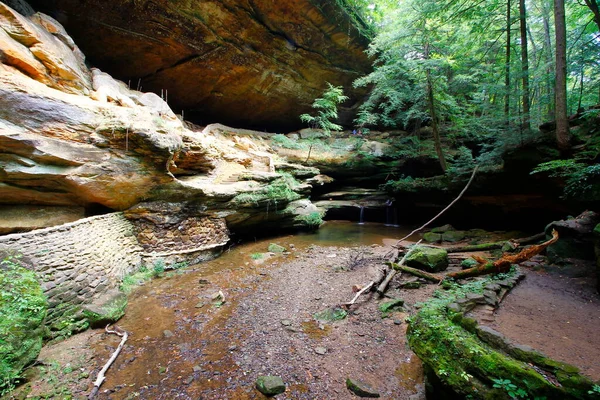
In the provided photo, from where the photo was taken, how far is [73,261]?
4.85m

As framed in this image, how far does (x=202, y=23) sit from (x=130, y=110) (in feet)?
21.2

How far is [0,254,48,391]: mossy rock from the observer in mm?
3002

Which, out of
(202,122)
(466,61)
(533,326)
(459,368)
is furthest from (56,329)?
(466,61)

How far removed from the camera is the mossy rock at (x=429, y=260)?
6.64 metres

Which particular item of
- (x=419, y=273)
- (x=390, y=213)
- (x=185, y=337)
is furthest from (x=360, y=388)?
(x=390, y=213)

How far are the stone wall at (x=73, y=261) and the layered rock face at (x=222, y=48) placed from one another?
889 centimetres

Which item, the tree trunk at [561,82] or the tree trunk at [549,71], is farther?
the tree trunk at [549,71]

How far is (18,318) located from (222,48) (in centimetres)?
1261

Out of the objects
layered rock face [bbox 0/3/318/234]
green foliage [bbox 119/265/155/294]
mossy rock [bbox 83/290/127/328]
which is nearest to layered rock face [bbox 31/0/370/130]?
layered rock face [bbox 0/3/318/234]

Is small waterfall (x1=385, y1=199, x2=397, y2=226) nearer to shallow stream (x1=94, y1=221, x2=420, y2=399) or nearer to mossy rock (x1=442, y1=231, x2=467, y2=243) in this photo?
mossy rock (x1=442, y1=231, x2=467, y2=243)

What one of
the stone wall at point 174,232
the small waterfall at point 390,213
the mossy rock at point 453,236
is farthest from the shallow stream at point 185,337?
the small waterfall at point 390,213

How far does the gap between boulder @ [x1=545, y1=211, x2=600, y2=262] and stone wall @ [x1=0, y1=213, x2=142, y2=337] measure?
11.2 metres

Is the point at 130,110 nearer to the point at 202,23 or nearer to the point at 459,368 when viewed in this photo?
the point at 202,23

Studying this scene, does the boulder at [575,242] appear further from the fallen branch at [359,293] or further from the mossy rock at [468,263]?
the fallen branch at [359,293]
